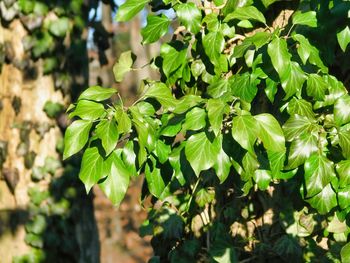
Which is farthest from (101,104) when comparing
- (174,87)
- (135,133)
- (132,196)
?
(132,196)

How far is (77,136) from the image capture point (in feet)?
7.02

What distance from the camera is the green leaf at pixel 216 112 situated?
2.01 meters

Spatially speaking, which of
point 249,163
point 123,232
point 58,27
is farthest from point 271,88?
point 123,232

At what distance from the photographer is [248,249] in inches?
127

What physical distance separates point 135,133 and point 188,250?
114cm

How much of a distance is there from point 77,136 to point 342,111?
3.09ft

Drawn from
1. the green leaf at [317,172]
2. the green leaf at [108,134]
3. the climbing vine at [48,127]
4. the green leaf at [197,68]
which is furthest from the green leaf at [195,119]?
the climbing vine at [48,127]

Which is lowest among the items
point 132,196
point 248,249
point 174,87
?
point 132,196

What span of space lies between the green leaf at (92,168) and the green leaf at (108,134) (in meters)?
0.11

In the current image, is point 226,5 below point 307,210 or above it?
above

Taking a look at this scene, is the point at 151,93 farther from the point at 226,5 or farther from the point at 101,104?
the point at 226,5

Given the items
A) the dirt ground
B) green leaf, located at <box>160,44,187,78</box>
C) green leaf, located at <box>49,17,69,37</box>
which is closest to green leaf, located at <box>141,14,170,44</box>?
green leaf, located at <box>160,44,187,78</box>

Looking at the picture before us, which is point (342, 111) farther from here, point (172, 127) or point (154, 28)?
point (154, 28)

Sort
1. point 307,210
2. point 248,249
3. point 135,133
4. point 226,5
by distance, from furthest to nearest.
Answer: point 248,249
point 307,210
point 226,5
point 135,133
